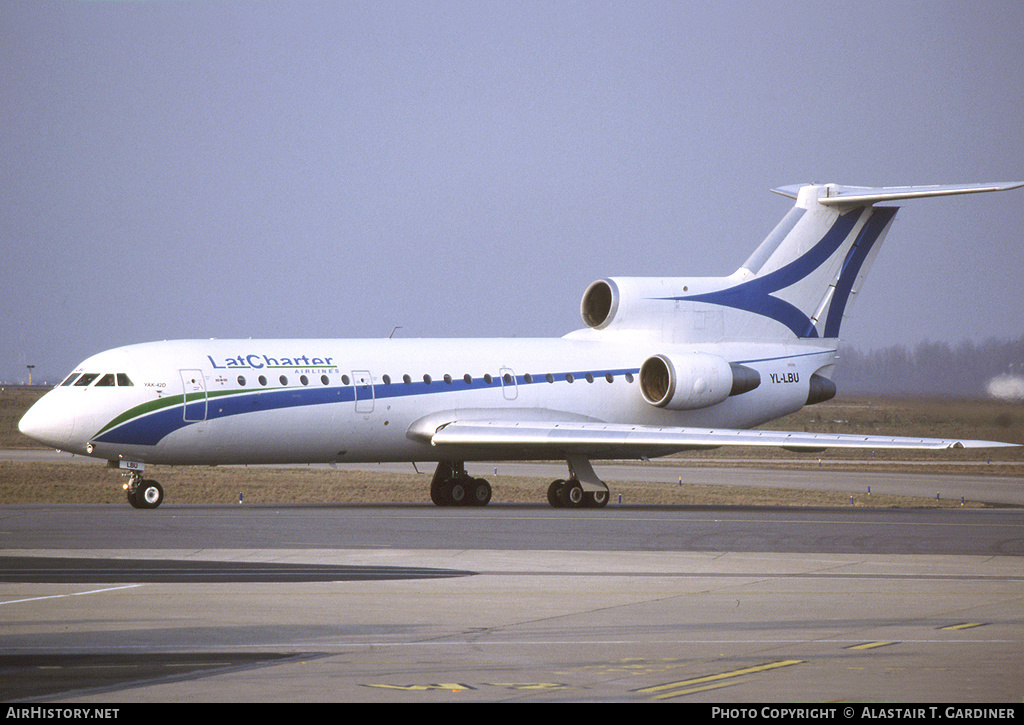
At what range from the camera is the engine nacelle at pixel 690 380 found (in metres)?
33.7

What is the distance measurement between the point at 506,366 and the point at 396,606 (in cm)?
1875

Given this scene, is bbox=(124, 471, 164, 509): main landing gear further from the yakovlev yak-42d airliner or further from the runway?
the runway

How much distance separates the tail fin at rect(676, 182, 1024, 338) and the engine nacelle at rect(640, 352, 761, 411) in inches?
69.5

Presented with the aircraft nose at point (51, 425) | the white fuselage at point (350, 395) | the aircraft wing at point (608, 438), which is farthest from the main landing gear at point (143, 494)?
the aircraft wing at point (608, 438)

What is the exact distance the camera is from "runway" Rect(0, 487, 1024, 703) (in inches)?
405

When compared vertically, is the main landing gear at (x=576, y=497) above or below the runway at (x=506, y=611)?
below

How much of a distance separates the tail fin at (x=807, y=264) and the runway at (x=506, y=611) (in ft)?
37.8

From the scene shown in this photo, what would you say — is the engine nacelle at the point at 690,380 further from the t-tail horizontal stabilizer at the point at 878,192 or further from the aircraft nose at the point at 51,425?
the aircraft nose at the point at 51,425

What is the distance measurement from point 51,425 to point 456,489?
32.1 feet

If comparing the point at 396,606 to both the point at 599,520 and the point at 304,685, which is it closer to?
the point at 304,685

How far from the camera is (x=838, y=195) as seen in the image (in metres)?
36.2

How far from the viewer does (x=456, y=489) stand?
1316 inches

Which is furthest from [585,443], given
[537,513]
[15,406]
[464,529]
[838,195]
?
[15,406]

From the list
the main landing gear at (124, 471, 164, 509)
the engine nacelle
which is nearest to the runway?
the main landing gear at (124, 471, 164, 509)
